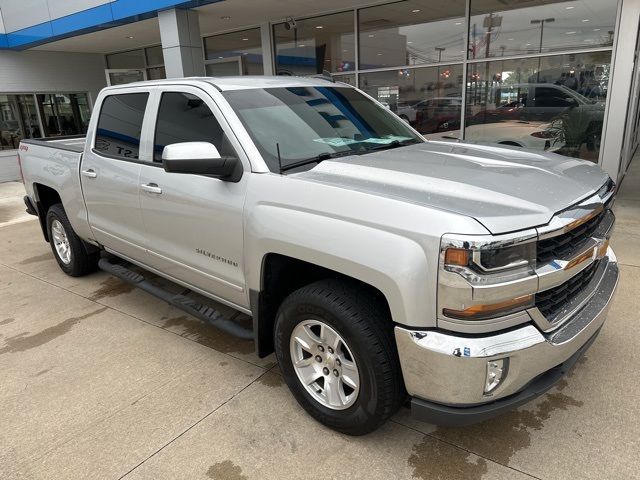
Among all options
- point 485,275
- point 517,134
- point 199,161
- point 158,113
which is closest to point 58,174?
point 158,113

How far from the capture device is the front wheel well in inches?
112

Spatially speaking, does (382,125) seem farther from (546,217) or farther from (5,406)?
(5,406)

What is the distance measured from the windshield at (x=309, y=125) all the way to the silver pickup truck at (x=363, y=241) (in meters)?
0.01

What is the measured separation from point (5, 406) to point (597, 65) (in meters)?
8.48

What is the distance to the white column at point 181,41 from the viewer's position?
952cm

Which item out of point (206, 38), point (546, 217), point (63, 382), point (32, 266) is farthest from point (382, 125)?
point (206, 38)

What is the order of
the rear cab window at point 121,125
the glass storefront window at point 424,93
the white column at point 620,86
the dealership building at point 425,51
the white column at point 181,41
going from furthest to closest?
the white column at point 181,41 < the glass storefront window at point 424,93 < the dealership building at point 425,51 < the white column at point 620,86 < the rear cab window at point 121,125

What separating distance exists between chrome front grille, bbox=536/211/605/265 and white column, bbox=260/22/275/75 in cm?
1018

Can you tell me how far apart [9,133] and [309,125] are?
14.7 m

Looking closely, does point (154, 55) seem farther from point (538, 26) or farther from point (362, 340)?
point (362, 340)

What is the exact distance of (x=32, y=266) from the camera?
608 cm

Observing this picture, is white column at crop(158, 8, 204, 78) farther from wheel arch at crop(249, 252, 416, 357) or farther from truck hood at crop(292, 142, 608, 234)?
wheel arch at crop(249, 252, 416, 357)

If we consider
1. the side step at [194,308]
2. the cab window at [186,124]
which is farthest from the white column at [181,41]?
the cab window at [186,124]

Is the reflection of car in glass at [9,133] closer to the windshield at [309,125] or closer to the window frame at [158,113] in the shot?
the window frame at [158,113]
